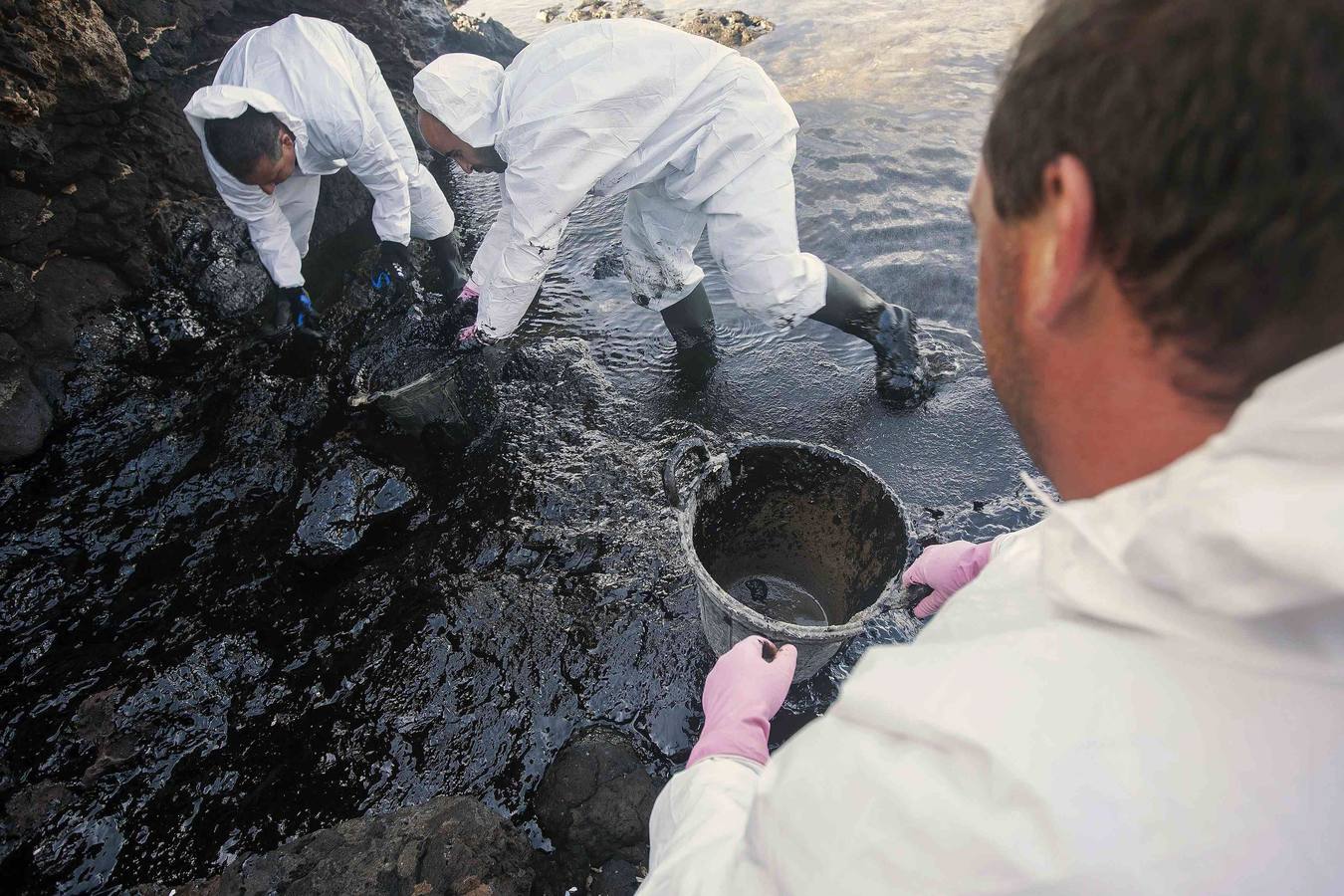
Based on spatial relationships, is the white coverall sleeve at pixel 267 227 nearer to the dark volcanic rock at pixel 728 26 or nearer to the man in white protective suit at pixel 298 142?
the man in white protective suit at pixel 298 142

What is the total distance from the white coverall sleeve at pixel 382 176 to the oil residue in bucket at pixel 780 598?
334 centimetres

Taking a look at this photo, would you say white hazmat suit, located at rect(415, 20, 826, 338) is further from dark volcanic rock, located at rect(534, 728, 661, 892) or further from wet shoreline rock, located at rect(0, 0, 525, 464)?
dark volcanic rock, located at rect(534, 728, 661, 892)

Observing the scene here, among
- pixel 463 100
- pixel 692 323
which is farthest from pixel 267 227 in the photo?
pixel 692 323

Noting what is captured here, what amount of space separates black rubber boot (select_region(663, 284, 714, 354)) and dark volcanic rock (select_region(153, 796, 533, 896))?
101 inches

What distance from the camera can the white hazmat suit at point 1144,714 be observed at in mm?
478

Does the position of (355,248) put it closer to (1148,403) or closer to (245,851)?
(245,851)

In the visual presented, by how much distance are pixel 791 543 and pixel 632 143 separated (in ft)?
6.20

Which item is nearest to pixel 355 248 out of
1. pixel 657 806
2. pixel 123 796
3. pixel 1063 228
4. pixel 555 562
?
pixel 555 562

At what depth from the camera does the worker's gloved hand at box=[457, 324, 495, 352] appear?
10.6ft

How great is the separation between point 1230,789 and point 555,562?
2411mm

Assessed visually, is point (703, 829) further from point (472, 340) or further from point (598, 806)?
point (472, 340)

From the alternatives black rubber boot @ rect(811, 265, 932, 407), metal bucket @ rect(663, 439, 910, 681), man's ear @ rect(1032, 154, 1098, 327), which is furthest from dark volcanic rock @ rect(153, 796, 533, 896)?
black rubber boot @ rect(811, 265, 932, 407)

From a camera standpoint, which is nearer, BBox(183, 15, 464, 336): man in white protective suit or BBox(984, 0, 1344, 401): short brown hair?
BBox(984, 0, 1344, 401): short brown hair

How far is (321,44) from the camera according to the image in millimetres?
3998
